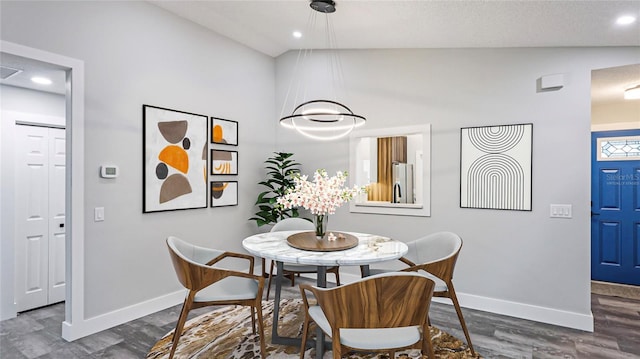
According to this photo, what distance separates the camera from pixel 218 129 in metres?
3.99

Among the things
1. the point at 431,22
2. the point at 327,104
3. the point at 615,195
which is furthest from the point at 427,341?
the point at 615,195

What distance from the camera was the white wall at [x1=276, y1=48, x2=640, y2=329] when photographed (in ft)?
9.78

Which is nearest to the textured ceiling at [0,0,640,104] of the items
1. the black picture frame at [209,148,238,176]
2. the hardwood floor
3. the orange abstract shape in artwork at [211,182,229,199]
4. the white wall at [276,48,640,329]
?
the white wall at [276,48,640,329]

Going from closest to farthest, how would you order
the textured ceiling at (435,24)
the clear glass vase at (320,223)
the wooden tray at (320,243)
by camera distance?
the wooden tray at (320,243) < the textured ceiling at (435,24) < the clear glass vase at (320,223)

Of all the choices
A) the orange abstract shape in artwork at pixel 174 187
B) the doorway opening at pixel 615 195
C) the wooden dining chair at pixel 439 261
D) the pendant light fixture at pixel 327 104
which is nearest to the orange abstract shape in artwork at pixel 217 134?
the orange abstract shape in artwork at pixel 174 187

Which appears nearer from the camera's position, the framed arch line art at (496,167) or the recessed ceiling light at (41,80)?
the recessed ceiling light at (41,80)

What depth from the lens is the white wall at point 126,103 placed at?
274cm

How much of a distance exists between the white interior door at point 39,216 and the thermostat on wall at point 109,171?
3.77ft

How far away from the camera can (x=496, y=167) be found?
3328 millimetres

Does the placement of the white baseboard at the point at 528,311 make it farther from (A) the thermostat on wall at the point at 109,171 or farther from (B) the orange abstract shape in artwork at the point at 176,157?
(A) the thermostat on wall at the point at 109,171

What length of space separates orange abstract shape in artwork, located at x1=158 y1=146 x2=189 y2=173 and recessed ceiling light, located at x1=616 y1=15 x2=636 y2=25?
384cm

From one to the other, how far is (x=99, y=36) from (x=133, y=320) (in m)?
2.51

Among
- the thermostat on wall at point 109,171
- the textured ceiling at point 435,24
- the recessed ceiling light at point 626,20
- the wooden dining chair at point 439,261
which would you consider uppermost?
the textured ceiling at point 435,24

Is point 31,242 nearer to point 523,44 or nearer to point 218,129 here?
point 218,129
